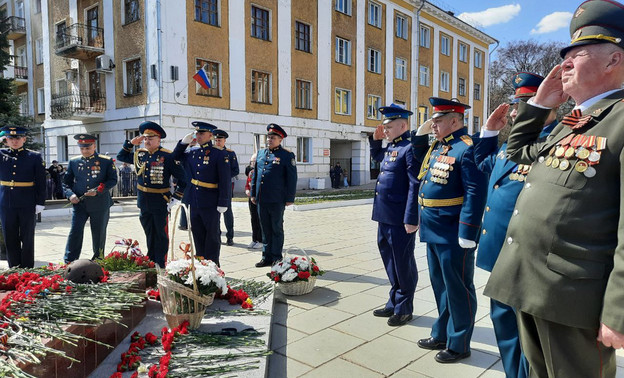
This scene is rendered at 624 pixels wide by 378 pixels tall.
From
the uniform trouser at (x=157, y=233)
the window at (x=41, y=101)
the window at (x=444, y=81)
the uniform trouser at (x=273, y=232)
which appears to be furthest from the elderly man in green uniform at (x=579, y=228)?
the window at (x=444, y=81)

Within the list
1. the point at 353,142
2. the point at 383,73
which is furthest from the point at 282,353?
the point at 383,73

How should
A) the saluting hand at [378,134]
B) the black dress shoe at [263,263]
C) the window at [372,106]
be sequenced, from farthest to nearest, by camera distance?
the window at [372,106] < the black dress shoe at [263,263] < the saluting hand at [378,134]

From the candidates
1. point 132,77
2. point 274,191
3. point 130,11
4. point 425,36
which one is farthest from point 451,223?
point 425,36

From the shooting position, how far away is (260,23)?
21.7m

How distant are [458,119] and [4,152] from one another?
6.24m

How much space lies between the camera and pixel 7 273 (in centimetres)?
411

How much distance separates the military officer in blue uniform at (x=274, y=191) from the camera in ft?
22.8

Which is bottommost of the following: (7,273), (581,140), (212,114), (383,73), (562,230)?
(7,273)

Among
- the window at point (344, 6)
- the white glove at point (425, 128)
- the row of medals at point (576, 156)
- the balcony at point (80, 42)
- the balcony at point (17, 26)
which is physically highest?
the window at point (344, 6)

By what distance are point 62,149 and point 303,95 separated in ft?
44.3

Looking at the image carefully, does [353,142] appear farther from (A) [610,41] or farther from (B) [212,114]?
(A) [610,41]

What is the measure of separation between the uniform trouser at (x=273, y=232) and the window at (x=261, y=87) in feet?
50.2

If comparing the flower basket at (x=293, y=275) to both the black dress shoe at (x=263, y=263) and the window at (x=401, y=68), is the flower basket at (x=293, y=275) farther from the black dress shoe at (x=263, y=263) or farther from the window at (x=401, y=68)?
the window at (x=401, y=68)

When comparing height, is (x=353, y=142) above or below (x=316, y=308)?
above
